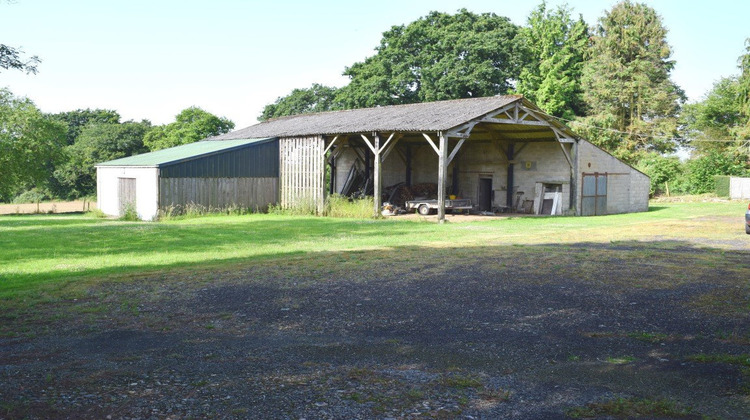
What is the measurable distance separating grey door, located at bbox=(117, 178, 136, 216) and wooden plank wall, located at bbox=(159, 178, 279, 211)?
2052 mm

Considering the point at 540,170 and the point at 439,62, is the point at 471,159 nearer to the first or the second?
the point at 540,170

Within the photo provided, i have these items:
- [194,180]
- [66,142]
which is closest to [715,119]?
[194,180]

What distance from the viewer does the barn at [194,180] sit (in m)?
25.0

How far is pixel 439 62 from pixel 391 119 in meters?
19.1

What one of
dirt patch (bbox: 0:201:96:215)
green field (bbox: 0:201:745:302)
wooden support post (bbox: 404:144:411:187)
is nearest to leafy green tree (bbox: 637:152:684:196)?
green field (bbox: 0:201:745:302)

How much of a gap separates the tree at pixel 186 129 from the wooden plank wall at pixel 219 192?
26.5 m

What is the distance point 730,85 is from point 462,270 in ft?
142

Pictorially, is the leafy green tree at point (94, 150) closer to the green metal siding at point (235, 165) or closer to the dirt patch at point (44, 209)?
the dirt patch at point (44, 209)

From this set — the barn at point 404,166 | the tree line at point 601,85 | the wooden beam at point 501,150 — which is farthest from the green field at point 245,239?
the tree line at point 601,85

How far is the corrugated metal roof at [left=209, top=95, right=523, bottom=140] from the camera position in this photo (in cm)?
2377

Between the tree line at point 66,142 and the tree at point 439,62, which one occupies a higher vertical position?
the tree at point 439,62

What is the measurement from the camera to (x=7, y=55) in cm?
948

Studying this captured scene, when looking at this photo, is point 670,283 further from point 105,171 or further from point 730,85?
point 730,85

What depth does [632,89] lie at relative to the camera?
147 ft
